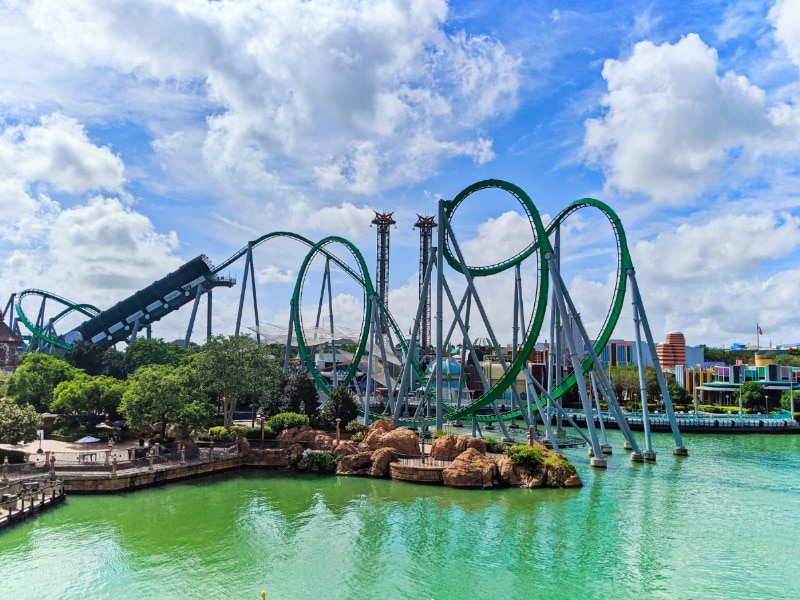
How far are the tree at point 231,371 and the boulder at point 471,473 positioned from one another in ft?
49.4

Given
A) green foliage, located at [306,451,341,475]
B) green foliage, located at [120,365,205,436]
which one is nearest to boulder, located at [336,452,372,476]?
green foliage, located at [306,451,341,475]

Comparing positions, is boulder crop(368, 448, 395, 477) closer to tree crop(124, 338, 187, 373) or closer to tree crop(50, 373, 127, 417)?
tree crop(50, 373, 127, 417)

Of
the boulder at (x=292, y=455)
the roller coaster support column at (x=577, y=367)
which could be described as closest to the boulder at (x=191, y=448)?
the boulder at (x=292, y=455)

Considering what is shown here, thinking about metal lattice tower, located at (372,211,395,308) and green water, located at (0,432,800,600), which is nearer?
green water, located at (0,432,800,600)

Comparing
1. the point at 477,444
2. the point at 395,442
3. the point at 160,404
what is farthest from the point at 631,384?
the point at 160,404

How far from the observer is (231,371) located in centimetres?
3844

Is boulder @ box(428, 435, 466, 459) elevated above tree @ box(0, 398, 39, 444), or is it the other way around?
tree @ box(0, 398, 39, 444)

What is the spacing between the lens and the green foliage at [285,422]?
38.6 meters

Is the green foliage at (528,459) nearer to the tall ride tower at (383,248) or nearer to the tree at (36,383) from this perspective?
the tree at (36,383)

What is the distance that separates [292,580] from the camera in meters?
17.4

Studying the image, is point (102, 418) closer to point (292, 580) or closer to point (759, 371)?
point (292, 580)

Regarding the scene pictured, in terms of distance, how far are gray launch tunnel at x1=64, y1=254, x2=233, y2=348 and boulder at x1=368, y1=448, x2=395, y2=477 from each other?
132ft

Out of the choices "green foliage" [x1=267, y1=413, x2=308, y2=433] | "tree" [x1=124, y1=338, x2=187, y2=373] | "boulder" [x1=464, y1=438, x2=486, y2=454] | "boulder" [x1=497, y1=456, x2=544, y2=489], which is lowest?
"boulder" [x1=497, y1=456, x2=544, y2=489]

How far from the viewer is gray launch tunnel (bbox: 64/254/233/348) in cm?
6562
